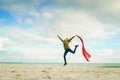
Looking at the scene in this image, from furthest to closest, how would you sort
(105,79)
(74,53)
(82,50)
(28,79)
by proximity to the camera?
1. (82,50)
2. (74,53)
3. (105,79)
4. (28,79)

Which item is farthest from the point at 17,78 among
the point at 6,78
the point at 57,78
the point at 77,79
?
the point at 77,79

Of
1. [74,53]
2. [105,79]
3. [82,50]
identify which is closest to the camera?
[105,79]

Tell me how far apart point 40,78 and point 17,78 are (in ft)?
2.83

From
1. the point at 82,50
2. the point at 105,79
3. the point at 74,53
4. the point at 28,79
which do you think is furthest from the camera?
the point at 82,50

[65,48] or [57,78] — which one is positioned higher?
[65,48]

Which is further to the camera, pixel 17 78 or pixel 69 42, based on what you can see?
pixel 69 42

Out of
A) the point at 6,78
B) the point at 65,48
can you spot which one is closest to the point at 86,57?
the point at 65,48

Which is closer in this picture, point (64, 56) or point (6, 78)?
point (6, 78)

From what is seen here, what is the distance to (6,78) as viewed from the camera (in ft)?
29.7

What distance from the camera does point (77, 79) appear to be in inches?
368

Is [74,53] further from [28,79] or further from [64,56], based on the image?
[28,79]

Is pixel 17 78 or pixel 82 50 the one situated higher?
pixel 82 50

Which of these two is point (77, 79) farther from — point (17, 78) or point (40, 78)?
point (17, 78)

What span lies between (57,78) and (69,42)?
939 cm
